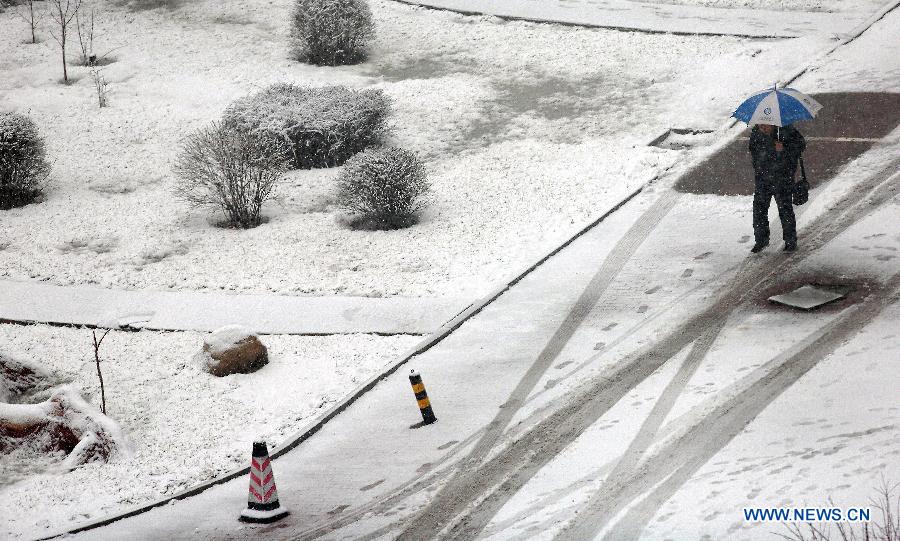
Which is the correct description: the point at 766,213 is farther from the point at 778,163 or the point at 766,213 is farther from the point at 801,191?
the point at 778,163

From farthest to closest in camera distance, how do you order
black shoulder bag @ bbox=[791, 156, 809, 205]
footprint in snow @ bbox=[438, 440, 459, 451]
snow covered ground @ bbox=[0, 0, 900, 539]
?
black shoulder bag @ bbox=[791, 156, 809, 205] < footprint in snow @ bbox=[438, 440, 459, 451] < snow covered ground @ bbox=[0, 0, 900, 539]

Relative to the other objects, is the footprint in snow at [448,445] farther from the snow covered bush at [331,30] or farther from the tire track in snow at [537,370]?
the snow covered bush at [331,30]

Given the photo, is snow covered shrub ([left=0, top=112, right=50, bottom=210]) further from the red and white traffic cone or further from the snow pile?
the red and white traffic cone

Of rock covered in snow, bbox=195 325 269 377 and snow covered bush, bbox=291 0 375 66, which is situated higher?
snow covered bush, bbox=291 0 375 66

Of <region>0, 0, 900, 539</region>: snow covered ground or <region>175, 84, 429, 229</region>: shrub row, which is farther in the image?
<region>175, 84, 429, 229</region>: shrub row

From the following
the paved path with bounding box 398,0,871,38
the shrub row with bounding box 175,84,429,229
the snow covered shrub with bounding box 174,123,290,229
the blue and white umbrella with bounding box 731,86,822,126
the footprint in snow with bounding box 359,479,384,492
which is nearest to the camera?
the footprint in snow with bounding box 359,479,384,492

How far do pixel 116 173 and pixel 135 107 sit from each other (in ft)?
9.86

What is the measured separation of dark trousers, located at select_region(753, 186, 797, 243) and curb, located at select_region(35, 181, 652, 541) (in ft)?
8.68

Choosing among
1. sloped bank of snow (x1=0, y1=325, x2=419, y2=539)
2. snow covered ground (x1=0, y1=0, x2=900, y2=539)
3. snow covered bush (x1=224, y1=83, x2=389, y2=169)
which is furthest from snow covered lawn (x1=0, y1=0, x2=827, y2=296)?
sloped bank of snow (x1=0, y1=325, x2=419, y2=539)

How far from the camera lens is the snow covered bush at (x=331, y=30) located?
23.7 metres

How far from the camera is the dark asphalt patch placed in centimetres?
1590

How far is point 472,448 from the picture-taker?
997 centimetres

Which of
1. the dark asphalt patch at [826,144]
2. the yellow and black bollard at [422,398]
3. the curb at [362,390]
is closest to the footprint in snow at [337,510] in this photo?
the curb at [362,390]

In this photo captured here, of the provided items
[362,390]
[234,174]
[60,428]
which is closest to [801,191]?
[362,390]
